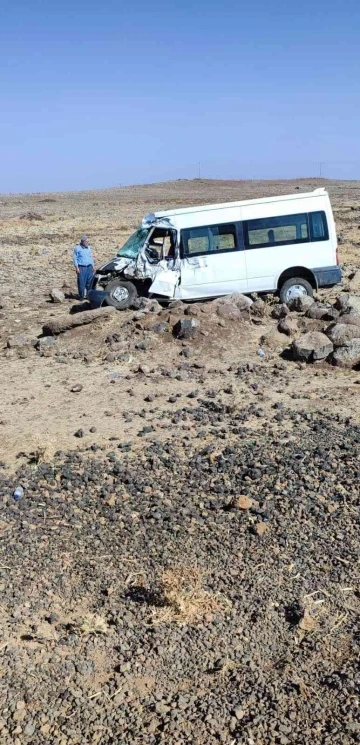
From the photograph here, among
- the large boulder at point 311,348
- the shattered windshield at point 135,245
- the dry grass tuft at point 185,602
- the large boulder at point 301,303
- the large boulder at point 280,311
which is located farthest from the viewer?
the shattered windshield at point 135,245

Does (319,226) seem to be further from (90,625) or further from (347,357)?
(90,625)

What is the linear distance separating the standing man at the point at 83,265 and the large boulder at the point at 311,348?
651cm

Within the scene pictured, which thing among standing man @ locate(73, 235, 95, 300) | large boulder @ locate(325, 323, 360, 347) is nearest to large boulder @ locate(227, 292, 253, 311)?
large boulder @ locate(325, 323, 360, 347)

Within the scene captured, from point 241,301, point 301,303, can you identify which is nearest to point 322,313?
point 301,303

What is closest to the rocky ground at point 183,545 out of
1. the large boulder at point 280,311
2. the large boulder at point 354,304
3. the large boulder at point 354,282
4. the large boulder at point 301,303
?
the large boulder at point 354,304

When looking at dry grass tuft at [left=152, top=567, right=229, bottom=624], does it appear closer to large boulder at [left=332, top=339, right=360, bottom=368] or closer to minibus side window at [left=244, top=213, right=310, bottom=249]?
large boulder at [left=332, top=339, right=360, bottom=368]

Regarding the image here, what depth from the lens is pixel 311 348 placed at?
1093cm

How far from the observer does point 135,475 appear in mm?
7051

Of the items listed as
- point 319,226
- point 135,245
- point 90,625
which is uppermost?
point 319,226

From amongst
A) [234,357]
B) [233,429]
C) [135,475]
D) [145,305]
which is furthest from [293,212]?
[135,475]

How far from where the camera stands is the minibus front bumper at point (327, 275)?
48.1ft

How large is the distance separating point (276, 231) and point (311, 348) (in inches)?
173

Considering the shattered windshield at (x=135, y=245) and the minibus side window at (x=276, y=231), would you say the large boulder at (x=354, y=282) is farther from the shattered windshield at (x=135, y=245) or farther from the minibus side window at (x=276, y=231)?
the shattered windshield at (x=135, y=245)

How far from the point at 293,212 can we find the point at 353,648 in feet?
36.9
